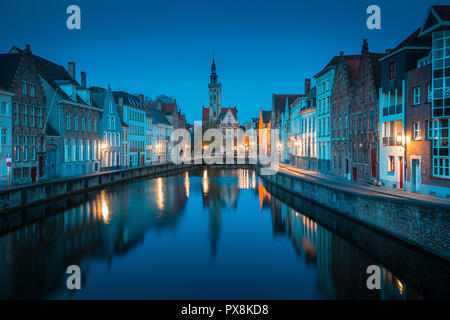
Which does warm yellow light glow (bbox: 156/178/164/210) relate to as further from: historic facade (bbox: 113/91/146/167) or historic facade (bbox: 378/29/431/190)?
historic facade (bbox: 113/91/146/167)

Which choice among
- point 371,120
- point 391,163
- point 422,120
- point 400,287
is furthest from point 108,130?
point 400,287

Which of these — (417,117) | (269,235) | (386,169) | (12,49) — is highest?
(12,49)

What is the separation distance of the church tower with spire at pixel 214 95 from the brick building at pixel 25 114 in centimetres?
10200

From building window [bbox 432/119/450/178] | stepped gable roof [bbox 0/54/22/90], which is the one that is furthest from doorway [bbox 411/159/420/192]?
stepped gable roof [bbox 0/54/22/90]

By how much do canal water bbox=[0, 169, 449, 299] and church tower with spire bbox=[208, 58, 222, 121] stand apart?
109m

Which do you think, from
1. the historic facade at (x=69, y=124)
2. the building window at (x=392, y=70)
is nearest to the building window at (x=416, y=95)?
the building window at (x=392, y=70)

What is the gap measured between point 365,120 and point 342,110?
5598 millimetres

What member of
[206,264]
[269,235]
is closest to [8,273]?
[206,264]

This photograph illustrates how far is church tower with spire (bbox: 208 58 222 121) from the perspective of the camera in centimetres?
13338

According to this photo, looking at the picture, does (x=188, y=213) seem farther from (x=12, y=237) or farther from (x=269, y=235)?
(x=12, y=237)

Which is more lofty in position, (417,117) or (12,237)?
(417,117)

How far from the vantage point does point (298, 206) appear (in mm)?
27938

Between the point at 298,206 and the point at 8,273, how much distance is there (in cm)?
1972

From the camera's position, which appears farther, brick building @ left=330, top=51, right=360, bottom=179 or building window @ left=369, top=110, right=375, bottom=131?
brick building @ left=330, top=51, right=360, bottom=179
